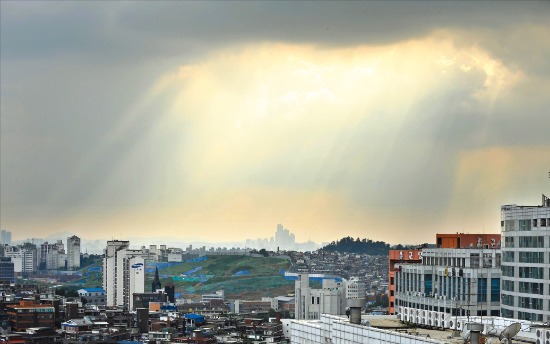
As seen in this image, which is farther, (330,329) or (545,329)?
(330,329)

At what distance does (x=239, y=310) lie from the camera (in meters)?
166

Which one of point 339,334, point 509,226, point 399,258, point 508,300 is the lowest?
point 508,300

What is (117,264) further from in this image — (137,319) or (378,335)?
(378,335)

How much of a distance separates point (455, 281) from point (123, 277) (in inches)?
4553

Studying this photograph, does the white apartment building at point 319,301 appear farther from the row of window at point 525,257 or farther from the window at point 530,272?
the window at point 530,272

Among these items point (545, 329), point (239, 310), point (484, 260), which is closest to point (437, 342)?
point (545, 329)

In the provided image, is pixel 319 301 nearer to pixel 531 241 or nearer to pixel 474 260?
pixel 474 260

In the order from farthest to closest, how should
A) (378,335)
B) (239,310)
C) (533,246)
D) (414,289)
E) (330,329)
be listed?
1. (239,310)
2. (414,289)
3. (533,246)
4. (330,329)
5. (378,335)

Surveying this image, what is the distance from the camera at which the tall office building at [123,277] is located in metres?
163

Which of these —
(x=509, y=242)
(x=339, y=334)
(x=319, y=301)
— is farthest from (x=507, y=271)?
(x=319, y=301)

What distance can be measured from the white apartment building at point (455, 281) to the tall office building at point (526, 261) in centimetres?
234

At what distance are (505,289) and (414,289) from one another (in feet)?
37.3

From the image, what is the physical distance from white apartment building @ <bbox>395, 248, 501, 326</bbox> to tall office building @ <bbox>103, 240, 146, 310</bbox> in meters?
106

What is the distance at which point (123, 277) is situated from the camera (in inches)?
6496
